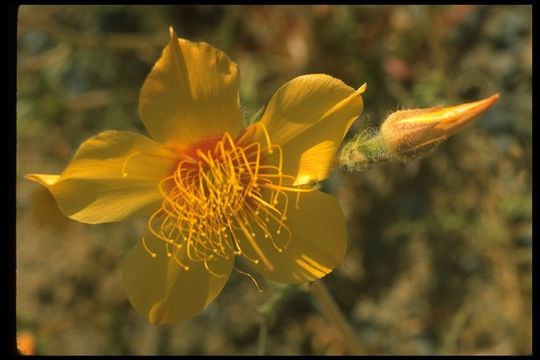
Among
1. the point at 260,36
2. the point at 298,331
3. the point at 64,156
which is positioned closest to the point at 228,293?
the point at 298,331

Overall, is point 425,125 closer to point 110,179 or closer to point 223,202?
point 223,202

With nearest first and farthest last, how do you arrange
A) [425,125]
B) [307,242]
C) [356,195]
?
[425,125], [307,242], [356,195]

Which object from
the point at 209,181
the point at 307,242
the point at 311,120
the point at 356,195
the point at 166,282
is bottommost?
the point at 356,195

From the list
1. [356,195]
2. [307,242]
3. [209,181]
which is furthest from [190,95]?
[356,195]

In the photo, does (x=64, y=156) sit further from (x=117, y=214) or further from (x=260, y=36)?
(x=117, y=214)

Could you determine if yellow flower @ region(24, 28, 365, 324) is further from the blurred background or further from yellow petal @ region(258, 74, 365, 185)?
the blurred background
